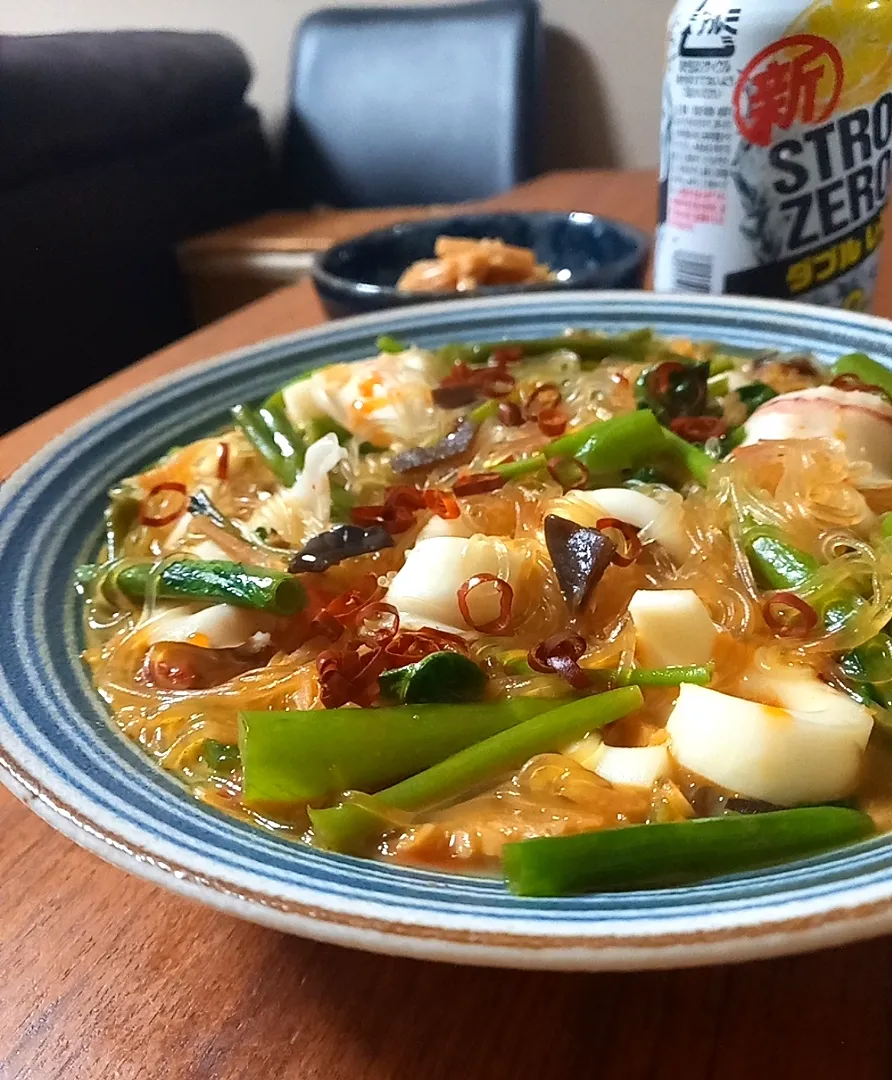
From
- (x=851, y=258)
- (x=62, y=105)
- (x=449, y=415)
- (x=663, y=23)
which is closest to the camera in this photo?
(x=449, y=415)

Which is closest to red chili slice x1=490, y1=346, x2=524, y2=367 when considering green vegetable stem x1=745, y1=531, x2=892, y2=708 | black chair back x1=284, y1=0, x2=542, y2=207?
green vegetable stem x1=745, y1=531, x2=892, y2=708

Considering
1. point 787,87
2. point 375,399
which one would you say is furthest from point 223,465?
point 787,87

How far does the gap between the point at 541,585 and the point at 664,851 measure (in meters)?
0.27

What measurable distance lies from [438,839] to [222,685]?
241 mm

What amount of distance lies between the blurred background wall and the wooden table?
3499 mm

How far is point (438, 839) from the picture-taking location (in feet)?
1.87

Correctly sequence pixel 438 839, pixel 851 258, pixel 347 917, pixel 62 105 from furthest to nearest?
pixel 62 105, pixel 851 258, pixel 438 839, pixel 347 917

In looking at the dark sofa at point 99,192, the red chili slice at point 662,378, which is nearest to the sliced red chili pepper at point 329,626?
the red chili slice at point 662,378

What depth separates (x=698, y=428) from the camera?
942mm

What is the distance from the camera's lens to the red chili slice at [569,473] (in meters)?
0.89

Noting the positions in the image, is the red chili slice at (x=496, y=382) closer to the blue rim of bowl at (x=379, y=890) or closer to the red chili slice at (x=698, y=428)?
the red chili slice at (x=698, y=428)

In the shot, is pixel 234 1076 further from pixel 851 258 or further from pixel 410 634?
pixel 851 258

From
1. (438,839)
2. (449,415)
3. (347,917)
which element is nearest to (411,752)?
(438,839)

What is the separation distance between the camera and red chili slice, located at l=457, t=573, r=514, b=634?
0.73 metres
